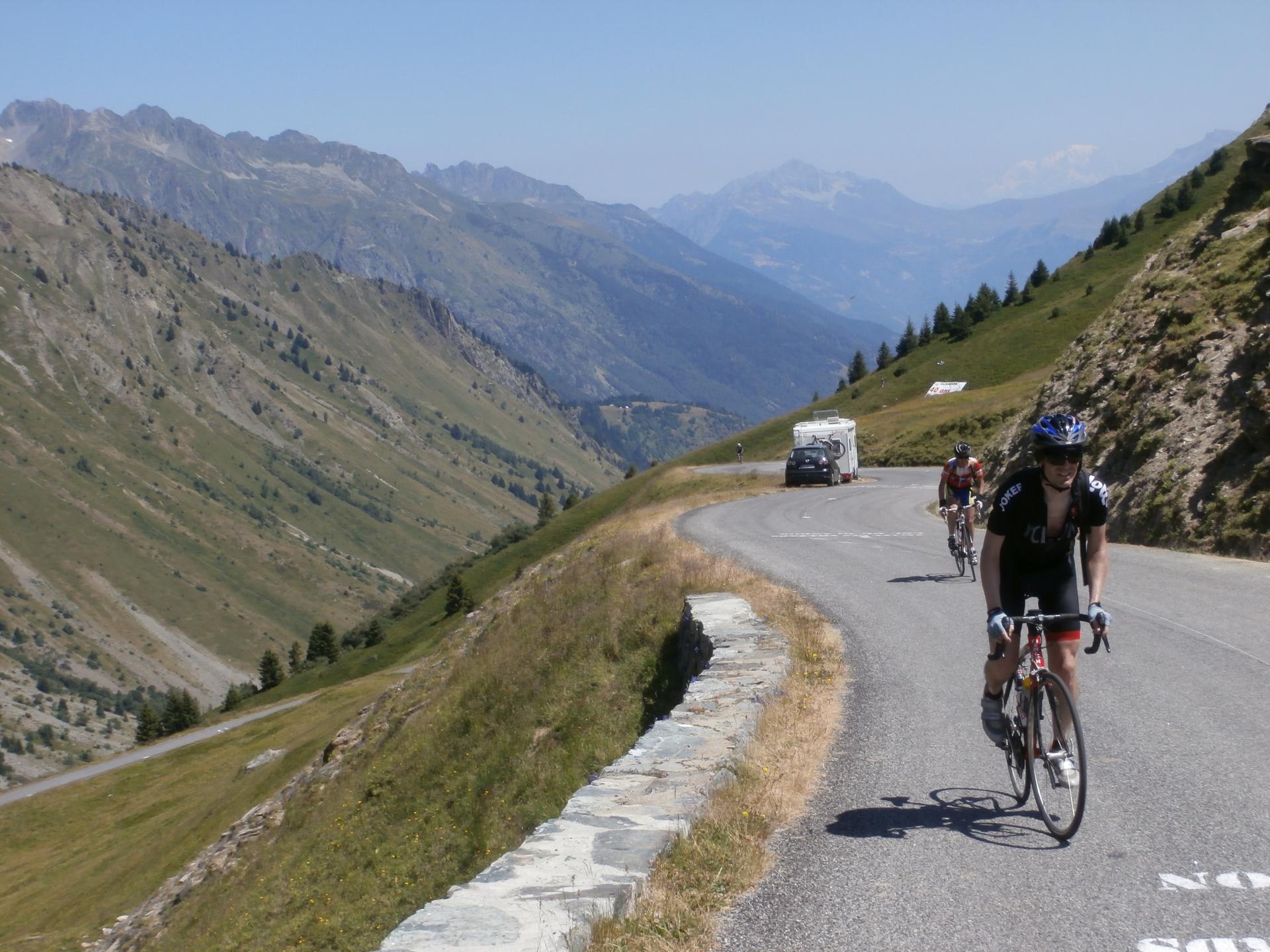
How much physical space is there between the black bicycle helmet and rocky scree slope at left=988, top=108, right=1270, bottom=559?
15200mm

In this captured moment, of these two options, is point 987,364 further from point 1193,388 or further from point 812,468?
point 1193,388

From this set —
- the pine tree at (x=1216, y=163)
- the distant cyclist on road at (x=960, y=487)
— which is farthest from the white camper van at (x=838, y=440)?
the pine tree at (x=1216, y=163)

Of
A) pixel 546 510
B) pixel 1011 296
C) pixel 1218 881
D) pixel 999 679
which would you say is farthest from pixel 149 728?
pixel 1218 881

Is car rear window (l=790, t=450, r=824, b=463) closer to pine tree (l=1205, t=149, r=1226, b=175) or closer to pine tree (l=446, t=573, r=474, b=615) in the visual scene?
pine tree (l=446, t=573, r=474, b=615)

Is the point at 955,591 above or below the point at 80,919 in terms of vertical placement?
above

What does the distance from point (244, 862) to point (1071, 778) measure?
74.9ft

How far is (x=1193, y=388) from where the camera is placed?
25719mm

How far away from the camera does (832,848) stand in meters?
7.05

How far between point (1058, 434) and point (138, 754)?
145459 millimetres

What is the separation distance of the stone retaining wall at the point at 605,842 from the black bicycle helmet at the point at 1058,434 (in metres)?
3.45

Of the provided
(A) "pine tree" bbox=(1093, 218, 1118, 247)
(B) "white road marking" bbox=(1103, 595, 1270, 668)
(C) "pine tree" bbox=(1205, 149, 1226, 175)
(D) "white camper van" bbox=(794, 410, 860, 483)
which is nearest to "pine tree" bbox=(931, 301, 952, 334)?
(A) "pine tree" bbox=(1093, 218, 1118, 247)

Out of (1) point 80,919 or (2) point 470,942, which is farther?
(1) point 80,919

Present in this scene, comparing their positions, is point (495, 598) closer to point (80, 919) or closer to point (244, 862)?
point (244, 862)

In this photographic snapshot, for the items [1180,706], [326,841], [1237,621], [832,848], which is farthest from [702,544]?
[832,848]
